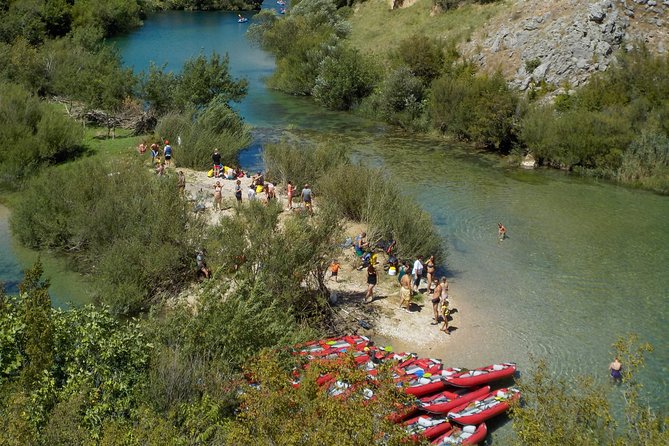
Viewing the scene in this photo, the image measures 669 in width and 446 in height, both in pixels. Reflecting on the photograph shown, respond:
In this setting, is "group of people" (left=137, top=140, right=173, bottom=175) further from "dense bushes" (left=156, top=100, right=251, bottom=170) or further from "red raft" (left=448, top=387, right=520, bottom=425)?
"red raft" (left=448, top=387, right=520, bottom=425)

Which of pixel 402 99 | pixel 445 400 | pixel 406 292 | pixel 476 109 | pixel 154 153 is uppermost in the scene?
pixel 476 109

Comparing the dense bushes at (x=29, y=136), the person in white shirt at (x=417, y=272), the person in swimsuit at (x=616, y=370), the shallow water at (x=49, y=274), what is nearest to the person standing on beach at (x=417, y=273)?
the person in white shirt at (x=417, y=272)

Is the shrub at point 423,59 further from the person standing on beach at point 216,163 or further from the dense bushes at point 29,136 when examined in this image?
the dense bushes at point 29,136

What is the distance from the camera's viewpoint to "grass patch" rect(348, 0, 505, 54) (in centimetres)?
5775

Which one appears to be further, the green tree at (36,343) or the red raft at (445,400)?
the red raft at (445,400)

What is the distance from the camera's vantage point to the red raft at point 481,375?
19031 millimetres

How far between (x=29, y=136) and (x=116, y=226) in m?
13.5

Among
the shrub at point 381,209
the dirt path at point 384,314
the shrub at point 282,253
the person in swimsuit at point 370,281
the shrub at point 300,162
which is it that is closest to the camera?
the shrub at point 282,253

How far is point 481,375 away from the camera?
19.4 metres

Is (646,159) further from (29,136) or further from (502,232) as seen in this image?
(29,136)

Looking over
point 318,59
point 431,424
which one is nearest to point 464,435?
point 431,424

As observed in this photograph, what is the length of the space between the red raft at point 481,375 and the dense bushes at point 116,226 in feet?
35.0

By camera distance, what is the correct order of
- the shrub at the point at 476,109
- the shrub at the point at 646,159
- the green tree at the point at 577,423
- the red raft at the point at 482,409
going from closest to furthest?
the green tree at the point at 577,423 < the red raft at the point at 482,409 < the shrub at the point at 646,159 < the shrub at the point at 476,109

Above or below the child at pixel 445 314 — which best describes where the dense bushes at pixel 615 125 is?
above
